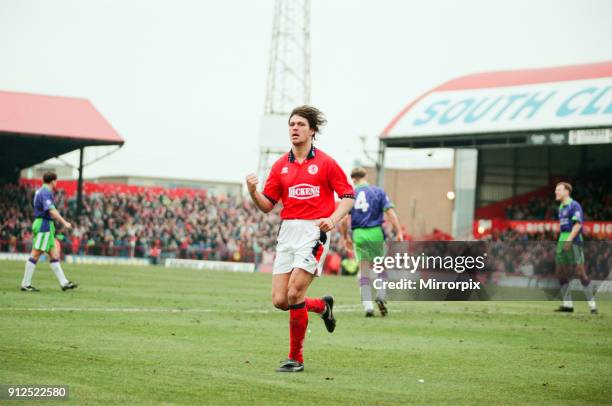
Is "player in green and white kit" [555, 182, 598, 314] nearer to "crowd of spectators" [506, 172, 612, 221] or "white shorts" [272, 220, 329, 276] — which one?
"white shorts" [272, 220, 329, 276]

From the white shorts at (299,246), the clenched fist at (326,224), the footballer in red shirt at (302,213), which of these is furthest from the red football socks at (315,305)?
the clenched fist at (326,224)

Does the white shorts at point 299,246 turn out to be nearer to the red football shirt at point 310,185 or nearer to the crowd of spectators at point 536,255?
the red football shirt at point 310,185

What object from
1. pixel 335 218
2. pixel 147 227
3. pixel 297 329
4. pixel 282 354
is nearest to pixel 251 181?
pixel 335 218

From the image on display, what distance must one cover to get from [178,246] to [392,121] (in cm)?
1216

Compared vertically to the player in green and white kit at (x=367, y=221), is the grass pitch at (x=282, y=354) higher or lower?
lower

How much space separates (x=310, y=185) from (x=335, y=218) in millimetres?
422

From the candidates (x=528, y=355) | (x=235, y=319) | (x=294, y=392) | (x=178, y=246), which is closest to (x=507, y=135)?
(x=178, y=246)

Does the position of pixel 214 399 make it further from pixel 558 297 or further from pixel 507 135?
pixel 507 135

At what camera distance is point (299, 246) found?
941 centimetres

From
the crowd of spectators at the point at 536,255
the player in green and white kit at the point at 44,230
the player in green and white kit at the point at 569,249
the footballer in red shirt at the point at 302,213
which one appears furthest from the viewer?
the crowd of spectators at the point at 536,255

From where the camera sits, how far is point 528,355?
11109mm

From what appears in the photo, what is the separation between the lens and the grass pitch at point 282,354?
25.7ft

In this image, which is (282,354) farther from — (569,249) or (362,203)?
(569,249)

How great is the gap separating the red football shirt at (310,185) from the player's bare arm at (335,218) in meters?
0.06
